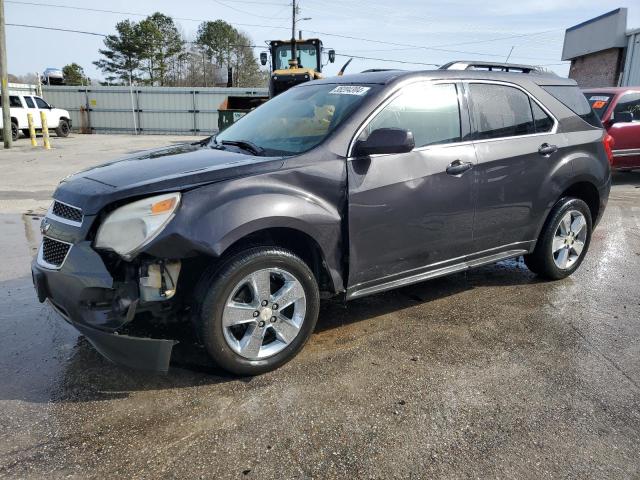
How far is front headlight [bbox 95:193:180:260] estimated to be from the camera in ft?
8.68

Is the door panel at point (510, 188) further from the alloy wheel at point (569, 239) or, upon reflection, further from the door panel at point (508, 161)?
the alloy wheel at point (569, 239)

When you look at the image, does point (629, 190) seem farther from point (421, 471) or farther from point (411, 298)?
point (421, 471)

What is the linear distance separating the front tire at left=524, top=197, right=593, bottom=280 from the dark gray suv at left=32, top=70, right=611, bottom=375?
26 mm

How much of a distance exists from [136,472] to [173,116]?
2869 centimetres

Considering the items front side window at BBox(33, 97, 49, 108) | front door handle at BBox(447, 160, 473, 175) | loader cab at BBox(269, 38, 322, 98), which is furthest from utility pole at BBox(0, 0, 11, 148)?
front door handle at BBox(447, 160, 473, 175)

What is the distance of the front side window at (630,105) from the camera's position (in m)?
10.3

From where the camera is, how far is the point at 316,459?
2.35 metres

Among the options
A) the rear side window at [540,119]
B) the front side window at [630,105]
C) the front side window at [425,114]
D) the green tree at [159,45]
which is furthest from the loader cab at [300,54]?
the green tree at [159,45]

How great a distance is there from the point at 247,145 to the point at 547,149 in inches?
98.5

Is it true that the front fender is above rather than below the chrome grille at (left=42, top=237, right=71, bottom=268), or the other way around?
above

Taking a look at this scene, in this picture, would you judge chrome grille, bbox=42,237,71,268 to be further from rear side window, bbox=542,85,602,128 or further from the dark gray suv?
rear side window, bbox=542,85,602,128

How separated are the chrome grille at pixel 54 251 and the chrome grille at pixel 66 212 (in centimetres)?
15

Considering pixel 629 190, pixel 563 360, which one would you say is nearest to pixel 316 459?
pixel 563 360

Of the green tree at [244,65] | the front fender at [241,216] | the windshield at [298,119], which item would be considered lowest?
the front fender at [241,216]
